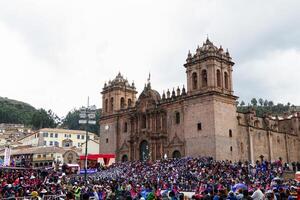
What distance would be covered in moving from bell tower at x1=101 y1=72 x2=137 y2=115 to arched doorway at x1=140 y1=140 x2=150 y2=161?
7852mm

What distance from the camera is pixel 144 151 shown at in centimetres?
4634

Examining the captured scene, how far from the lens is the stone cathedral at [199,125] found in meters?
39.8

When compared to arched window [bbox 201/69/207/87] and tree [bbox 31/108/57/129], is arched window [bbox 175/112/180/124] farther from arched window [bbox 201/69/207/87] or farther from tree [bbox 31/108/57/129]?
tree [bbox 31/108/57/129]

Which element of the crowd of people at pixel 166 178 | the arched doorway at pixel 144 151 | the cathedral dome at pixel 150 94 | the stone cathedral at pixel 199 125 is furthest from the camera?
the cathedral dome at pixel 150 94

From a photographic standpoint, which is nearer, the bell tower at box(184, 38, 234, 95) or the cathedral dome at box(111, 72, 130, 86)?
the bell tower at box(184, 38, 234, 95)

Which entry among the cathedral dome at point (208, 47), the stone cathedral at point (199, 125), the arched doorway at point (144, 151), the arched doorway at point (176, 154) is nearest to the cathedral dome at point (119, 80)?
Result: the stone cathedral at point (199, 125)

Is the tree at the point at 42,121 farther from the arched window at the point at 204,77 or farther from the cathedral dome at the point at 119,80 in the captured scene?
the arched window at the point at 204,77

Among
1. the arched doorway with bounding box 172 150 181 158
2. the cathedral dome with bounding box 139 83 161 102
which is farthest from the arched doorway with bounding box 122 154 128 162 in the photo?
the arched doorway with bounding box 172 150 181 158

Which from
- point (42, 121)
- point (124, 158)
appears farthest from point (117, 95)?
point (42, 121)

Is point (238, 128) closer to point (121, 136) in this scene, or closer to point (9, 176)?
point (121, 136)

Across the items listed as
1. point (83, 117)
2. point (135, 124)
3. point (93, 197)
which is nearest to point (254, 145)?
point (135, 124)

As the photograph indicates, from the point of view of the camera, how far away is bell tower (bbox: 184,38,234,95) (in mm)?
40688

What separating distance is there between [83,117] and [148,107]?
21.4 m

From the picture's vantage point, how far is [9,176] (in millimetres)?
28766
